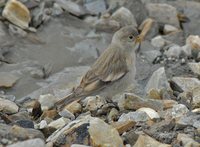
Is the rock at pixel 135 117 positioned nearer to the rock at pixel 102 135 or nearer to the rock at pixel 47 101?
the rock at pixel 102 135

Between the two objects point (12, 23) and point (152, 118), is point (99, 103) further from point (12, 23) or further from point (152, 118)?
point (12, 23)

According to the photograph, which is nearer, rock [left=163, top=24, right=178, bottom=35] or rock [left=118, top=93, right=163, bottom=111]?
rock [left=118, top=93, right=163, bottom=111]

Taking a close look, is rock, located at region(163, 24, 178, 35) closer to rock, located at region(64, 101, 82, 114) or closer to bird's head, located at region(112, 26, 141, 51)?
bird's head, located at region(112, 26, 141, 51)

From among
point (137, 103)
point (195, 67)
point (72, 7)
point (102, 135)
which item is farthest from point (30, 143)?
point (72, 7)

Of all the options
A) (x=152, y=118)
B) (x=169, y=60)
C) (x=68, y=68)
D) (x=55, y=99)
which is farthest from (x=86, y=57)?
(x=152, y=118)

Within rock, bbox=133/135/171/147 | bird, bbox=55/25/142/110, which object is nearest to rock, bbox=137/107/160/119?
bird, bbox=55/25/142/110

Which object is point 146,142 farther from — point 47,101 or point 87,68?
point 87,68
